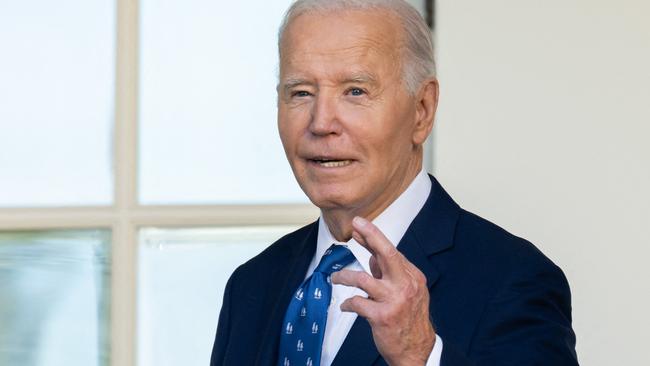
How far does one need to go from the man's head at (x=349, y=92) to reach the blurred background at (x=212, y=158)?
30.7 inches

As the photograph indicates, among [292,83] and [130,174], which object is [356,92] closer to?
[292,83]

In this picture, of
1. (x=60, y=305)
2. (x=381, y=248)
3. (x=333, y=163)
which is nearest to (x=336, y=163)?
(x=333, y=163)

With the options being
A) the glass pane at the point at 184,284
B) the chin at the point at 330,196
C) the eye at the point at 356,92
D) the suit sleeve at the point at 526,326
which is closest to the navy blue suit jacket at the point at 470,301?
the suit sleeve at the point at 526,326

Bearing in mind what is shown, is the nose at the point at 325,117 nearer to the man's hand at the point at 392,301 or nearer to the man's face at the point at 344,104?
the man's face at the point at 344,104

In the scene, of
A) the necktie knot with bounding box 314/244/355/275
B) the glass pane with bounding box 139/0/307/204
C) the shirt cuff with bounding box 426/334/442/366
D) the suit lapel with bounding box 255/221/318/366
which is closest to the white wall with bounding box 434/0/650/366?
the glass pane with bounding box 139/0/307/204

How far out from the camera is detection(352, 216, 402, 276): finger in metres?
1.70

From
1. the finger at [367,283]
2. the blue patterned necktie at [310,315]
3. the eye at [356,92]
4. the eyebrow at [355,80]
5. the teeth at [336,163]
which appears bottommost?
the blue patterned necktie at [310,315]

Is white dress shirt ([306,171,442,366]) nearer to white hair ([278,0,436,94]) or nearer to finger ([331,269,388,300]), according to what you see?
white hair ([278,0,436,94])

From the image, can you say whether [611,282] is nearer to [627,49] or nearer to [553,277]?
[627,49]

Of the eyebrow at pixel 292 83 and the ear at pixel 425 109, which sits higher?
the eyebrow at pixel 292 83

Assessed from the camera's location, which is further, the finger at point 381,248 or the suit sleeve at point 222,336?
the suit sleeve at point 222,336

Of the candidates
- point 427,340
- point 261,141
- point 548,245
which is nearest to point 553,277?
point 427,340

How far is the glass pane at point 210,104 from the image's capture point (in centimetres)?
288

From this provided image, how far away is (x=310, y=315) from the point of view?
2.08 m
